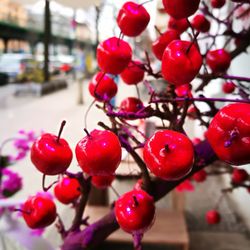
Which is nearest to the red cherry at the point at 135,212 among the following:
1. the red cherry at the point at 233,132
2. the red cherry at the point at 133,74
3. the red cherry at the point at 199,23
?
the red cherry at the point at 233,132

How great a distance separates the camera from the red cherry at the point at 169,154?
31cm

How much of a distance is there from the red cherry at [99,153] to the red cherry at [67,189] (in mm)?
256

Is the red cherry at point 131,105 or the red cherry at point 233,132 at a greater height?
the red cherry at point 233,132

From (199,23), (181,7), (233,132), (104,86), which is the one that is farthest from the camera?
(199,23)

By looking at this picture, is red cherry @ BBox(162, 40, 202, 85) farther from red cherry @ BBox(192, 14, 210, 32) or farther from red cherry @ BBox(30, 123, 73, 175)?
red cherry @ BBox(192, 14, 210, 32)

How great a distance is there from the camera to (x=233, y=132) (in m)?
0.29

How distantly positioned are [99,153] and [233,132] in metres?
0.12

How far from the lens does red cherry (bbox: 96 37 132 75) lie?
1.41 ft

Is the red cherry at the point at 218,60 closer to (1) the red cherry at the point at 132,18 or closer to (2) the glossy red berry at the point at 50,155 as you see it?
(1) the red cherry at the point at 132,18

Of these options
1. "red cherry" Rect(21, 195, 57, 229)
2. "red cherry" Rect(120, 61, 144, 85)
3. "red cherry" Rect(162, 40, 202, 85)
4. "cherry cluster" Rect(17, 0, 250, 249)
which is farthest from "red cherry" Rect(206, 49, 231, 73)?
"red cherry" Rect(21, 195, 57, 229)

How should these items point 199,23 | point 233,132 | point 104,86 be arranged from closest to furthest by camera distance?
point 233,132
point 104,86
point 199,23

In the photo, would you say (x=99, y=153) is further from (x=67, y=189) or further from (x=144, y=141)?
(x=67, y=189)

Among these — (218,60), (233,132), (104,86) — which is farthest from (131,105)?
(233,132)

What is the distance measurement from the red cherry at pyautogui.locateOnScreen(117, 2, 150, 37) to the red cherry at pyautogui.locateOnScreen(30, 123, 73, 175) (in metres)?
0.18
